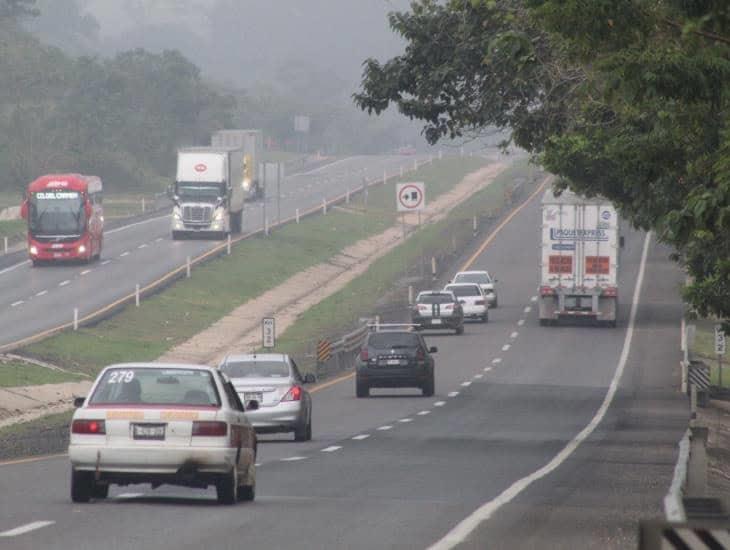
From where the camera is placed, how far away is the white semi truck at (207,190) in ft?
260

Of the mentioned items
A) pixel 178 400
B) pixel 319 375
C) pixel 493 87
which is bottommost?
pixel 319 375

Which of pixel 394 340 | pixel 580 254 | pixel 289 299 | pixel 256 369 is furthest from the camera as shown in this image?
pixel 289 299

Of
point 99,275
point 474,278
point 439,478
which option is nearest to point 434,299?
point 474,278

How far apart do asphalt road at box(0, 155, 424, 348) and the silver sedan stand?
81.4 ft

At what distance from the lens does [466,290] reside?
6725 centimetres

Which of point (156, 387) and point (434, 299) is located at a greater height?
point (156, 387)

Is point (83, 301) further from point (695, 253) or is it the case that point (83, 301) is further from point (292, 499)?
point (292, 499)

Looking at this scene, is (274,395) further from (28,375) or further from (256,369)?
(28,375)

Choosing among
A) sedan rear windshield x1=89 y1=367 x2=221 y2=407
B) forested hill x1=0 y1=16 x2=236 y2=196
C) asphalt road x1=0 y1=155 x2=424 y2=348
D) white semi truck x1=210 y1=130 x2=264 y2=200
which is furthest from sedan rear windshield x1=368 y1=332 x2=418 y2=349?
forested hill x1=0 y1=16 x2=236 y2=196

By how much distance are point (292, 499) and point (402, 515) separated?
6.51 ft

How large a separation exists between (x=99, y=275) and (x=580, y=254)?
21465mm

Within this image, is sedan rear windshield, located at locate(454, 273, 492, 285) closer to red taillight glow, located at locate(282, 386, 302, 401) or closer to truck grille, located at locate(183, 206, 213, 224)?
truck grille, located at locate(183, 206, 213, 224)

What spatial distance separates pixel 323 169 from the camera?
5827 inches

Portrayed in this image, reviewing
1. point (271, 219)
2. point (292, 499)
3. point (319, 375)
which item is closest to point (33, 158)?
→ point (271, 219)
